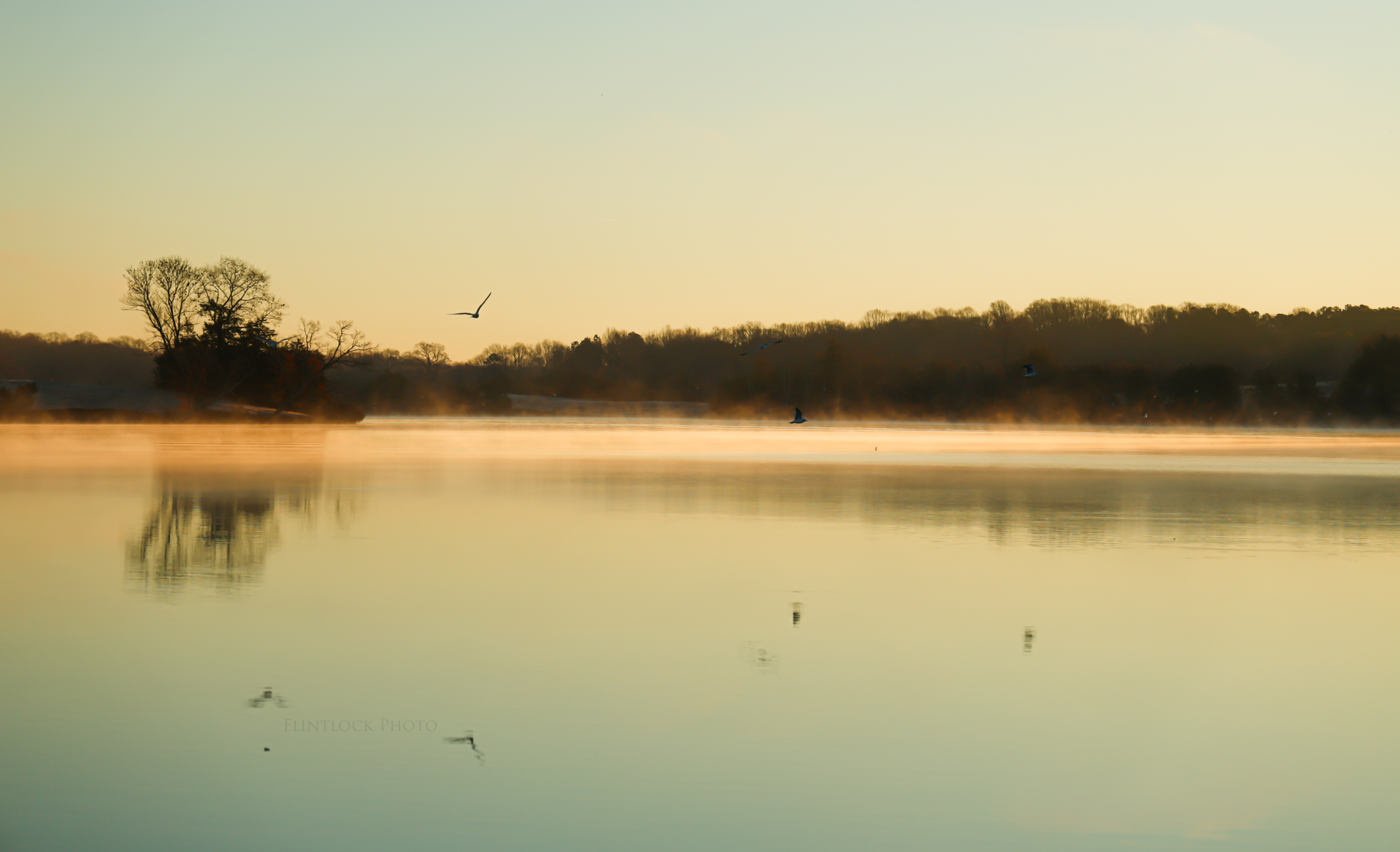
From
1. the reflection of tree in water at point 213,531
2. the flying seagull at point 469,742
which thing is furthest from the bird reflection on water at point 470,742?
the reflection of tree in water at point 213,531

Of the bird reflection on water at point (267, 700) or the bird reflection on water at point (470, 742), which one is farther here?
the bird reflection on water at point (267, 700)

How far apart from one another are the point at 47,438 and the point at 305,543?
1303 inches

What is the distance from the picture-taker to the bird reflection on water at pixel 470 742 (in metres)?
5.93

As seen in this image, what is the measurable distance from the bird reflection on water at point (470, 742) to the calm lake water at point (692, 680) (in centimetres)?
4

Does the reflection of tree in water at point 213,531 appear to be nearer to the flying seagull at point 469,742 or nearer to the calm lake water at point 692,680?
the calm lake water at point 692,680

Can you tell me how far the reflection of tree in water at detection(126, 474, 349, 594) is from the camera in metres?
11.0

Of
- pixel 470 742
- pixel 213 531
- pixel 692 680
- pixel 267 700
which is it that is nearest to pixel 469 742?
pixel 470 742

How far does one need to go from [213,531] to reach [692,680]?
29.0 feet

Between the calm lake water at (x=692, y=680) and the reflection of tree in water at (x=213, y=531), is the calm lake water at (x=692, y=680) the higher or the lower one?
the lower one

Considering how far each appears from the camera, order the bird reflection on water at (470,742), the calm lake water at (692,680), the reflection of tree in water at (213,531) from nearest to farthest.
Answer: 1. the calm lake water at (692,680)
2. the bird reflection on water at (470,742)
3. the reflection of tree in water at (213,531)

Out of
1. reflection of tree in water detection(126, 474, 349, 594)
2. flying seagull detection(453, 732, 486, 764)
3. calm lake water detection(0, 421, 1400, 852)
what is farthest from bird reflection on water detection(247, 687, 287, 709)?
reflection of tree in water detection(126, 474, 349, 594)

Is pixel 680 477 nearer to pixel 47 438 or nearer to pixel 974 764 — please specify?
pixel 974 764

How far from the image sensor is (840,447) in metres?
42.4

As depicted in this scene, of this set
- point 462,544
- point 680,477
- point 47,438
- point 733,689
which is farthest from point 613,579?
point 47,438
